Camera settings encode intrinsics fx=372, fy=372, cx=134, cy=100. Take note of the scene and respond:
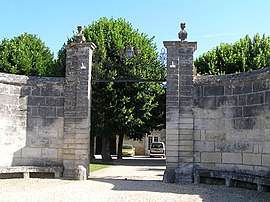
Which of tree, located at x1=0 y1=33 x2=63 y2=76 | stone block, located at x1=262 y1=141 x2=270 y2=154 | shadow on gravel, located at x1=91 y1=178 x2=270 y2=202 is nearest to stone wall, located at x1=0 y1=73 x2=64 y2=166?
shadow on gravel, located at x1=91 y1=178 x2=270 y2=202

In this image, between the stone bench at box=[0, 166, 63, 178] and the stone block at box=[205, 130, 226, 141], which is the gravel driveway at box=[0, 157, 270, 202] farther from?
the stone block at box=[205, 130, 226, 141]

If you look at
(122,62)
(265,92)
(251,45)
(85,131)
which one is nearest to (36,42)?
(122,62)

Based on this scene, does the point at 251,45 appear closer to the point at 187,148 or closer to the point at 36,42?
the point at 187,148

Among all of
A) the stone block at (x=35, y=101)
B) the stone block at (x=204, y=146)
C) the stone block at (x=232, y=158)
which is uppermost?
the stone block at (x=35, y=101)

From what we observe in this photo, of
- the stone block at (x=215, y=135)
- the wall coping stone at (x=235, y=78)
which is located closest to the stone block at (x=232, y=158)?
the stone block at (x=215, y=135)

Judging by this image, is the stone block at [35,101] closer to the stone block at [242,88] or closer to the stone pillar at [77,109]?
the stone pillar at [77,109]

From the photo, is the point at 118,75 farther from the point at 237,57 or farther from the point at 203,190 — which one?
the point at 203,190

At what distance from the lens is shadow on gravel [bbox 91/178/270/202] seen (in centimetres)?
696

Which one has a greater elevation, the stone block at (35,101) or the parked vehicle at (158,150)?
the stone block at (35,101)

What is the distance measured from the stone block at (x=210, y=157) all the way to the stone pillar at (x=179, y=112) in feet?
0.96

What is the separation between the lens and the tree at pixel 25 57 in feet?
62.2

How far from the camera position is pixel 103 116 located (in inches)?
642

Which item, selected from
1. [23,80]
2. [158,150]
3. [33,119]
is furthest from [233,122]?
[158,150]

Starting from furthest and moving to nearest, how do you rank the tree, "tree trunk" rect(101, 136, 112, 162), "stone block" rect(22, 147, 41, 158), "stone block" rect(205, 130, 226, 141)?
the tree
"tree trunk" rect(101, 136, 112, 162)
"stone block" rect(22, 147, 41, 158)
"stone block" rect(205, 130, 226, 141)
